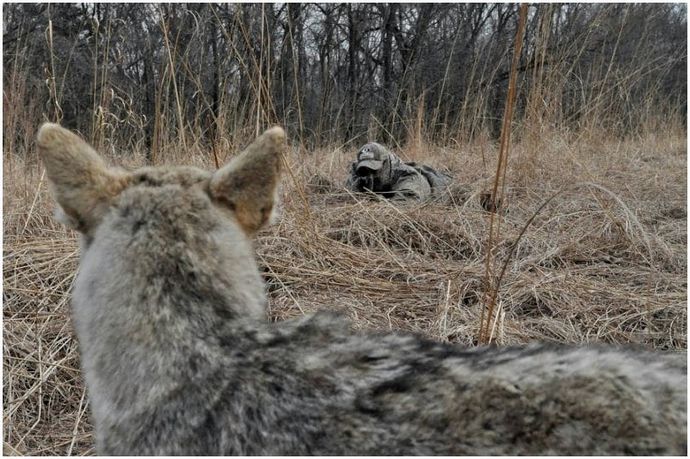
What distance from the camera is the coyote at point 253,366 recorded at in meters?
1.34

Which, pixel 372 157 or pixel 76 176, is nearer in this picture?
pixel 76 176

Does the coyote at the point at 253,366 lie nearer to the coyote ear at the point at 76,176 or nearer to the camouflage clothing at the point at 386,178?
the coyote ear at the point at 76,176

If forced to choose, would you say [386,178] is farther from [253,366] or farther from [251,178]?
[253,366]

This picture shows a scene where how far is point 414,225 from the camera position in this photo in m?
5.00

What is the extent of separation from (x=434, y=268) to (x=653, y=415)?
2953mm

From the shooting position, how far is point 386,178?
656 cm

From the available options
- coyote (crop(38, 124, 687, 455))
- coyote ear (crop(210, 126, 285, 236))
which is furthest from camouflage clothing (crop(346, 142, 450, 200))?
coyote (crop(38, 124, 687, 455))

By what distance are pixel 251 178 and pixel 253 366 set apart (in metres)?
0.52

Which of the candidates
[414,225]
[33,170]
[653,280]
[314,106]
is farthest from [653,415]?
[314,106]

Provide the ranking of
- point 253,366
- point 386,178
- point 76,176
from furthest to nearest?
point 386,178 → point 76,176 → point 253,366

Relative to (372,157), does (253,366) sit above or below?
below

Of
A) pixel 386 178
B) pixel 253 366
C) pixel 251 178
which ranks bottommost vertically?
pixel 253 366

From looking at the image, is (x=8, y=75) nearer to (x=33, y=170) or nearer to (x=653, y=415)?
(x=33, y=170)

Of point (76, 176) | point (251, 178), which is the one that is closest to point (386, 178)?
point (251, 178)
